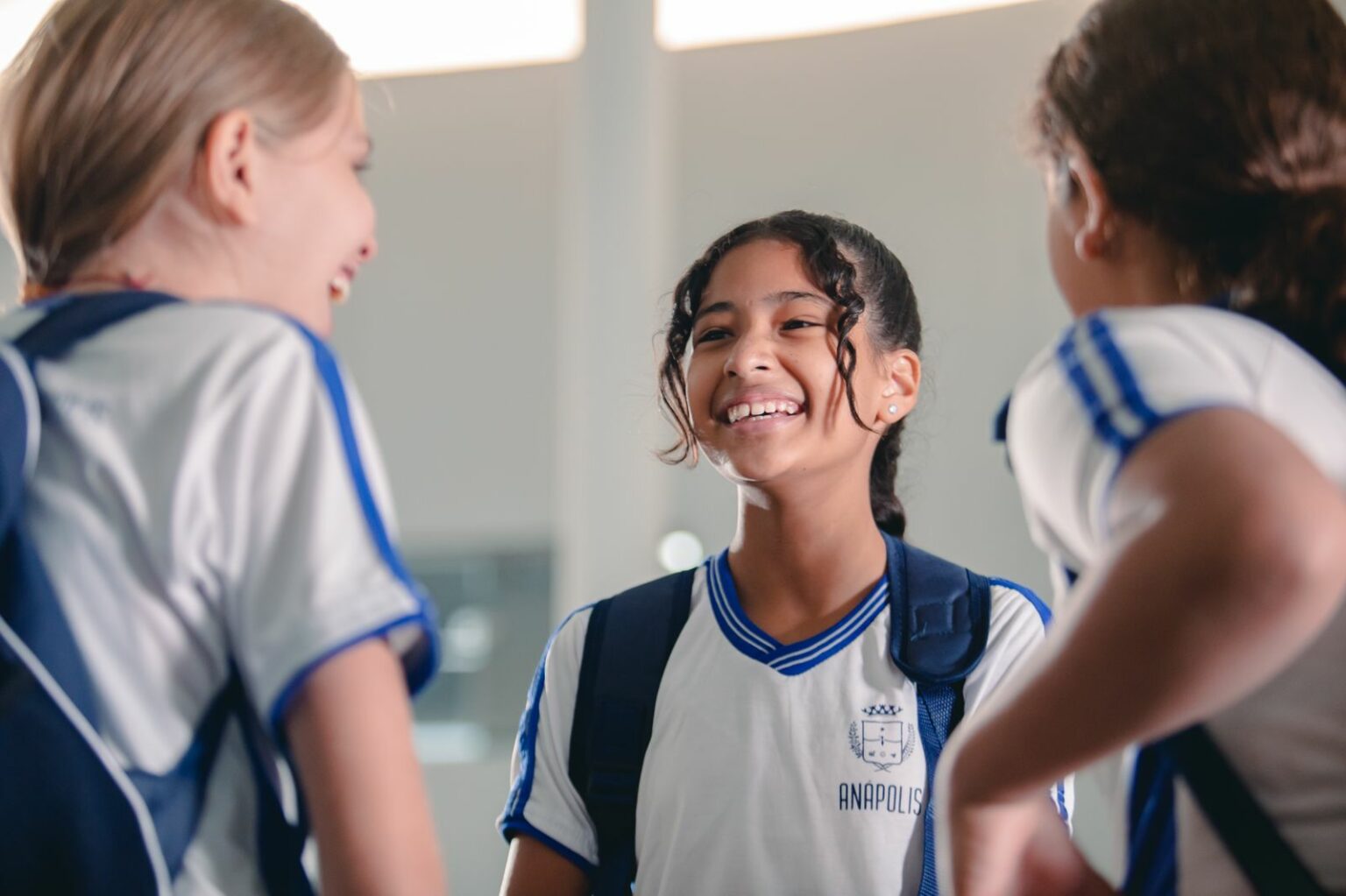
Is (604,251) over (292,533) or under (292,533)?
under

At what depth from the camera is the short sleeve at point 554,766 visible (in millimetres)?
1624

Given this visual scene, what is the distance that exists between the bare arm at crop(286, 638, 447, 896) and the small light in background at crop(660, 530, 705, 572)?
3.55 meters

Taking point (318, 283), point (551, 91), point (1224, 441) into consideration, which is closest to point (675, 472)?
point (551, 91)

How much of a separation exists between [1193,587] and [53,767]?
64 cm

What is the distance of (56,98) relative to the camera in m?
0.89

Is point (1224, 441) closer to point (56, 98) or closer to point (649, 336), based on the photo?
point (56, 98)

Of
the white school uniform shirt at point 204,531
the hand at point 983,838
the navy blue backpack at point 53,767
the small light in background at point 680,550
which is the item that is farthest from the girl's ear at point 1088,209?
the small light in background at point 680,550

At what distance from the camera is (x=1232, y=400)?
665mm

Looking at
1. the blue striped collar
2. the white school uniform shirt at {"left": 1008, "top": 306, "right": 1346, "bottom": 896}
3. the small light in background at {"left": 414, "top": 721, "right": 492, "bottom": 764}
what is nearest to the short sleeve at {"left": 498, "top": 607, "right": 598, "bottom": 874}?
the blue striped collar

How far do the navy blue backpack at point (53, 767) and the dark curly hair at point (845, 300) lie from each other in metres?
1.24

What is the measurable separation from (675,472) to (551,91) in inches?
74.0

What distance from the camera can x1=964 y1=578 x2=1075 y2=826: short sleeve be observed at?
1.59 m

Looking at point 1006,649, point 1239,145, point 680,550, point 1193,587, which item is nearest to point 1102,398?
point 1193,587

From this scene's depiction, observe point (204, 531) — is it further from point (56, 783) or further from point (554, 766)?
point (554, 766)
